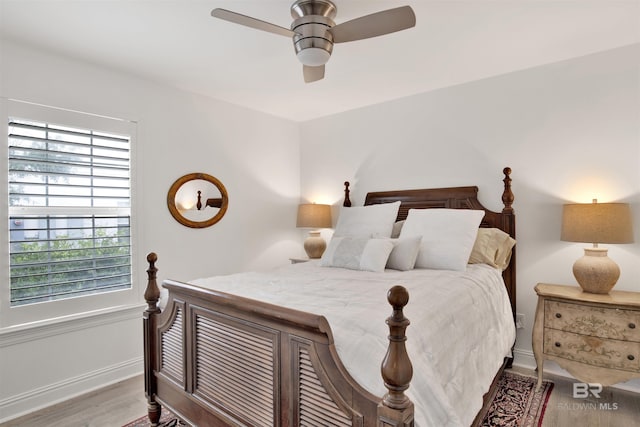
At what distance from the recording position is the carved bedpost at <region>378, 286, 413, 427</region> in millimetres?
1028

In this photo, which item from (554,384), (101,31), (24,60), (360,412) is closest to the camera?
(360,412)

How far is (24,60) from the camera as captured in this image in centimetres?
240

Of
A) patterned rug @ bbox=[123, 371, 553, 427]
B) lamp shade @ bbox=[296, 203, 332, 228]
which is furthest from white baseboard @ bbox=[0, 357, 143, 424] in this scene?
lamp shade @ bbox=[296, 203, 332, 228]

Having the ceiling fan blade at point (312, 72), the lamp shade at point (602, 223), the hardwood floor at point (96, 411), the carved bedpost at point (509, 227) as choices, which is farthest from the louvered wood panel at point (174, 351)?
the lamp shade at point (602, 223)

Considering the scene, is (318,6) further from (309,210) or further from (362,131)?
(309,210)

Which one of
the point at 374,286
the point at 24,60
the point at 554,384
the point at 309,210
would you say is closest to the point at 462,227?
the point at 374,286

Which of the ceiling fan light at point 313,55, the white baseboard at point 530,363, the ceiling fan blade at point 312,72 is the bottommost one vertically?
the white baseboard at point 530,363

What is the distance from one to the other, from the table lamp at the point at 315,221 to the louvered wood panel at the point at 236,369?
7.30ft

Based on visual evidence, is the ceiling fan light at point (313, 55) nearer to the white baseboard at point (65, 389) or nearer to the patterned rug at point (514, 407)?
the patterned rug at point (514, 407)

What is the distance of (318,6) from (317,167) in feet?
8.25

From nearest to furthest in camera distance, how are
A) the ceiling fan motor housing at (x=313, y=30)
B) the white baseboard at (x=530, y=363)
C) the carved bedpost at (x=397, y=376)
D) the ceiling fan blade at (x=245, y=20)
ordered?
the carved bedpost at (x=397, y=376)
the ceiling fan blade at (x=245, y=20)
the ceiling fan motor housing at (x=313, y=30)
the white baseboard at (x=530, y=363)

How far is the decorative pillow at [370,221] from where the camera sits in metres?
3.18

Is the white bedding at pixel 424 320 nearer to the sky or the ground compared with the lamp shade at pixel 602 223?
nearer to the ground

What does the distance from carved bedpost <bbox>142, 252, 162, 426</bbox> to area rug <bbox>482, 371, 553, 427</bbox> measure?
6.51 feet
